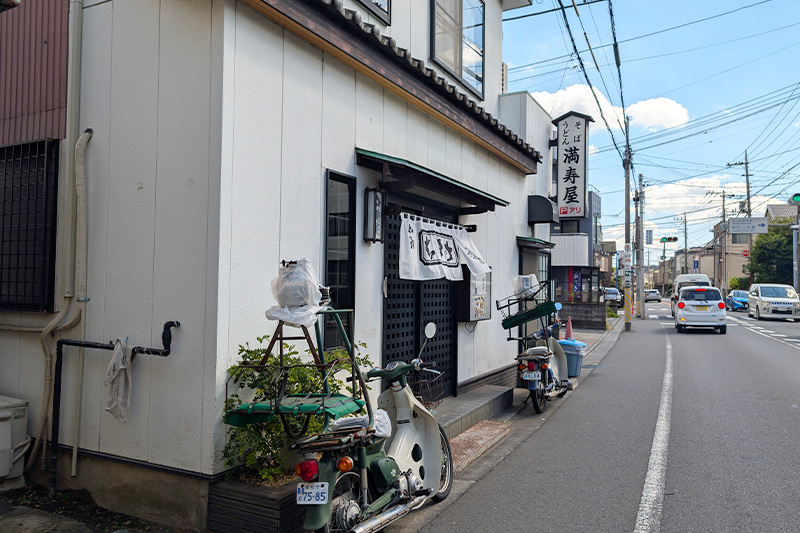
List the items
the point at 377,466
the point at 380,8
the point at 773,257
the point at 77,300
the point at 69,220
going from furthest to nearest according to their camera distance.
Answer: the point at 773,257 → the point at 380,8 → the point at 69,220 → the point at 77,300 → the point at 377,466

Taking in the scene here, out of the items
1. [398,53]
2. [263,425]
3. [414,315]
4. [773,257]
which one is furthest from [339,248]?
[773,257]

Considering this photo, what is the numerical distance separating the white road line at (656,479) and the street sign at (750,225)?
35771 millimetres

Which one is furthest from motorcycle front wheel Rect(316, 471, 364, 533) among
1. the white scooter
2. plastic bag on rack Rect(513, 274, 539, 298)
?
plastic bag on rack Rect(513, 274, 539, 298)

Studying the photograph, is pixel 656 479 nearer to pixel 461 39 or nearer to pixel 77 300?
pixel 77 300

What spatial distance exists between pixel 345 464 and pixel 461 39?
29.9 ft

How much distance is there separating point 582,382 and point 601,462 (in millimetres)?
6070

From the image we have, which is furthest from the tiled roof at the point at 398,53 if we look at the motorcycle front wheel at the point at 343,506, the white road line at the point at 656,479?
the white road line at the point at 656,479

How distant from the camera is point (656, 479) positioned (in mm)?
5805

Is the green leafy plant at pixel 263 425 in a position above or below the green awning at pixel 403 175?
below

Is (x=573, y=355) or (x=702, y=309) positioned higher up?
(x=702, y=309)

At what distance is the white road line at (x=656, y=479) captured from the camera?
15.6 feet

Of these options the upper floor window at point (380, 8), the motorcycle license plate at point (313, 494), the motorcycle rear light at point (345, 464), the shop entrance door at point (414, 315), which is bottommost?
the motorcycle license plate at point (313, 494)

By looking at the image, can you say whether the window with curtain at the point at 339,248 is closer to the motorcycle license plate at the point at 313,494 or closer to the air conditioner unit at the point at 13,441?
the motorcycle license plate at the point at 313,494

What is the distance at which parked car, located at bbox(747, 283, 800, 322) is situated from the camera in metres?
29.5
